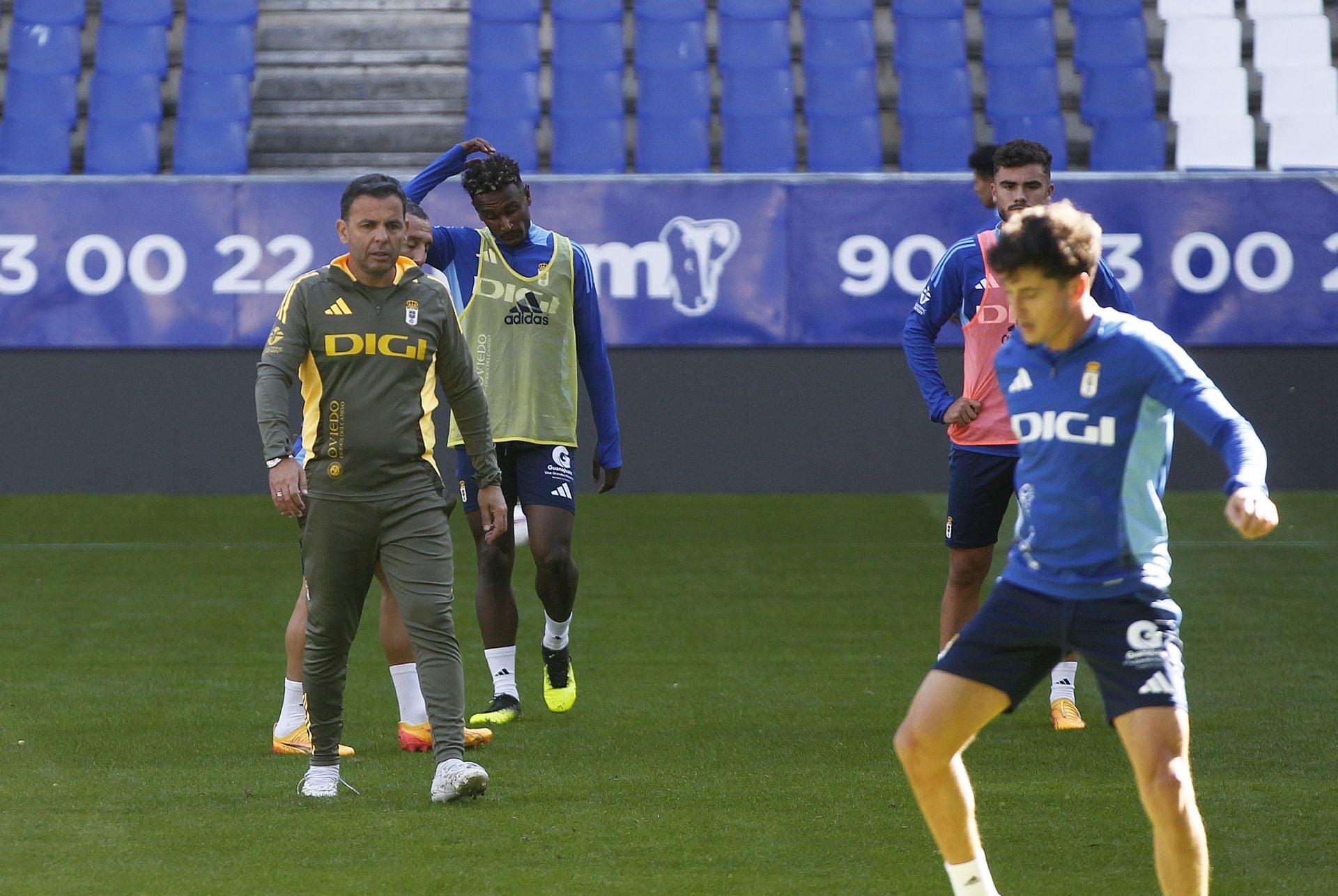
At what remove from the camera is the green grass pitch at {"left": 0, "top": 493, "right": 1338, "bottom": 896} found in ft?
13.9

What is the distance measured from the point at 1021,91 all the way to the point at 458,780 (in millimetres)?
10683

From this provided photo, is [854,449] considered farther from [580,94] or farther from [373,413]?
[373,413]

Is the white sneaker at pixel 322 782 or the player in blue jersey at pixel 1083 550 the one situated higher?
the player in blue jersey at pixel 1083 550

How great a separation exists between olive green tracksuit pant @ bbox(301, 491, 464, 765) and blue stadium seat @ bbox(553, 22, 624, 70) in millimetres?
9968

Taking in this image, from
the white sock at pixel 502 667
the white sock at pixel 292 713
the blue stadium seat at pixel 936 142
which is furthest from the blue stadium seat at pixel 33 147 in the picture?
the white sock at pixel 292 713

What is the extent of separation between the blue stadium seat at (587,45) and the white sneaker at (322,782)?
10.2 m

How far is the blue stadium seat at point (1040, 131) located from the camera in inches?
535

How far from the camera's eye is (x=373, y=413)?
15.4ft

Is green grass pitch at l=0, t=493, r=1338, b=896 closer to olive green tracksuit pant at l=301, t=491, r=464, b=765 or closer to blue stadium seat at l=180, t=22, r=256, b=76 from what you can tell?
Result: olive green tracksuit pant at l=301, t=491, r=464, b=765

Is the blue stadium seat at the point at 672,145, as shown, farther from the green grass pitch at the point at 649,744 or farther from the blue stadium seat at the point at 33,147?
the blue stadium seat at the point at 33,147

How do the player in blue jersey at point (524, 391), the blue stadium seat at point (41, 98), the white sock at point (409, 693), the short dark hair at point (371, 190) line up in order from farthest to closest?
the blue stadium seat at point (41, 98) → the player in blue jersey at point (524, 391) → the white sock at point (409, 693) → the short dark hair at point (371, 190)

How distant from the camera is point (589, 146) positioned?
13.6m

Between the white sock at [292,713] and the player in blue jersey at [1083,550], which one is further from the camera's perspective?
the white sock at [292,713]

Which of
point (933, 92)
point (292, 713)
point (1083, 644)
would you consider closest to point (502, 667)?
point (292, 713)
